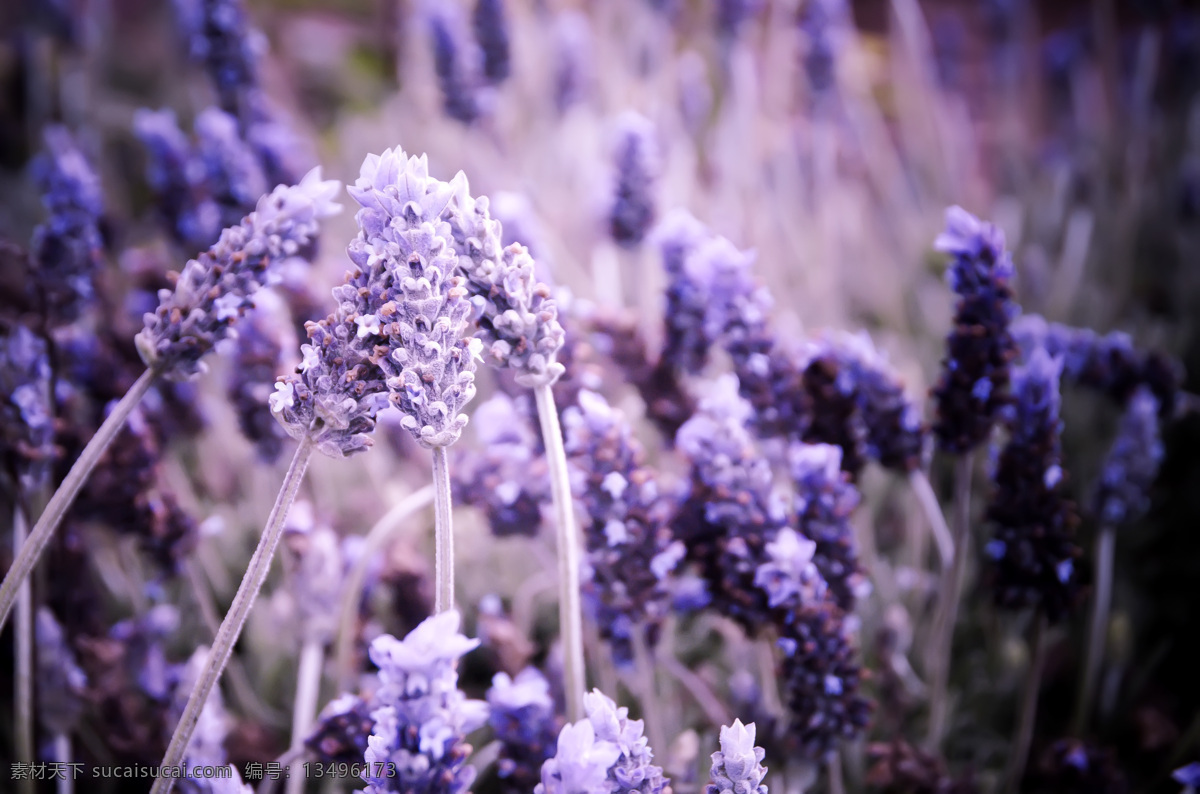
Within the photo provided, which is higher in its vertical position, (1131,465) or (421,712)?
(1131,465)

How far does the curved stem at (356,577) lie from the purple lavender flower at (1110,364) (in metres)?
0.98

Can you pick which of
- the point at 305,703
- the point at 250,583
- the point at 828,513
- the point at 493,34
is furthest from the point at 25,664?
the point at 493,34

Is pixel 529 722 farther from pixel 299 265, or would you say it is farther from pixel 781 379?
pixel 299 265

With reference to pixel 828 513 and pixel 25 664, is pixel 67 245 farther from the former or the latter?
pixel 828 513

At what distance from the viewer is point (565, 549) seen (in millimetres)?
812

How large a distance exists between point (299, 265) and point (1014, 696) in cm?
158

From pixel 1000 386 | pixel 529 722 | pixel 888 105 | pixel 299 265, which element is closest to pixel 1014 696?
pixel 1000 386

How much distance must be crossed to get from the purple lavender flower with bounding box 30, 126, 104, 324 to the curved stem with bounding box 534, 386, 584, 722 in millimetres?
718

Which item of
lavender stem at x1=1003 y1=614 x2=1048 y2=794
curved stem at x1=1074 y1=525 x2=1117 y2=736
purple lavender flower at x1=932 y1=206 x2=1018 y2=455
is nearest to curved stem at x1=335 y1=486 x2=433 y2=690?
purple lavender flower at x1=932 y1=206 x2=1018 y2=455

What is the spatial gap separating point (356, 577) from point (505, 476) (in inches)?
9.3

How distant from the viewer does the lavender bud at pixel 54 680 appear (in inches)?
41.8

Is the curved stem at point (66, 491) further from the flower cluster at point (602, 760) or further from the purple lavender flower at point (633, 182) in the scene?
the purple lavender flower at point (633, 182)

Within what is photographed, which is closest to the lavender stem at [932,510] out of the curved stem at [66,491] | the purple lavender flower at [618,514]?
the purple lavender flower at [618,514]

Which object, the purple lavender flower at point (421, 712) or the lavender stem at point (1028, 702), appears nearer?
the purple lavender flower at point (421, 712)
